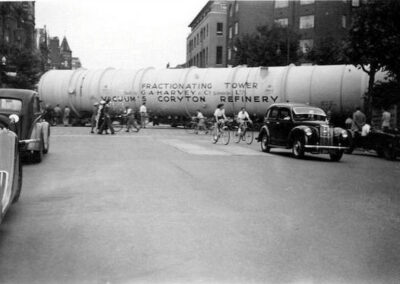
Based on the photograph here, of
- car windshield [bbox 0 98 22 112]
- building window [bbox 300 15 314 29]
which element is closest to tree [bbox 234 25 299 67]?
building window [bbox 300 15 314 29]

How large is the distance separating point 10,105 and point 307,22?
47346mm

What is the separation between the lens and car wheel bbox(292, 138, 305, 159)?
14.7 metres

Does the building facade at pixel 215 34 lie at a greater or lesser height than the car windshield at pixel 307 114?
greater

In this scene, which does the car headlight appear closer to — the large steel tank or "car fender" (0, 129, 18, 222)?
"car fender" (0, 129, 18, 222)

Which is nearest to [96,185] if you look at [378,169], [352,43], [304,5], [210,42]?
[378,169]

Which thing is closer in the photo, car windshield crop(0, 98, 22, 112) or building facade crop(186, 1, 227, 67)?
car windshield crop(0, 98, 22, 112)

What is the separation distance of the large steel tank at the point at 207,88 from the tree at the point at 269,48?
1333cm

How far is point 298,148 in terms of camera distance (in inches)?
586

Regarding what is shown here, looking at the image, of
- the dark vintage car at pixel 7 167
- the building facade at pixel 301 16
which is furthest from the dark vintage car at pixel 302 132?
the building facade at pixel 301 16

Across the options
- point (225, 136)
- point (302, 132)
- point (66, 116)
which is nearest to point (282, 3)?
point (66, 116)

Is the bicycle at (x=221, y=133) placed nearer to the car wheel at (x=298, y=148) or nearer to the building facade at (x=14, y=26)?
the car wheel at (x=298, y=148)

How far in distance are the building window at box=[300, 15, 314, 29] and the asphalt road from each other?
151ft

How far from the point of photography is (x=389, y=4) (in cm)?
1941

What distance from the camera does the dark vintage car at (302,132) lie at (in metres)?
14.5
